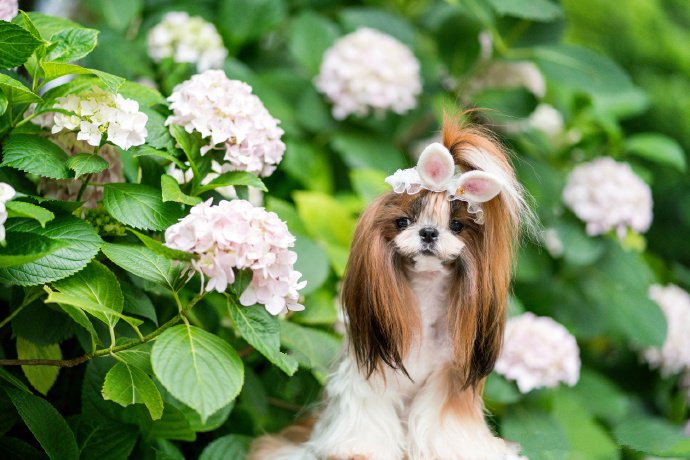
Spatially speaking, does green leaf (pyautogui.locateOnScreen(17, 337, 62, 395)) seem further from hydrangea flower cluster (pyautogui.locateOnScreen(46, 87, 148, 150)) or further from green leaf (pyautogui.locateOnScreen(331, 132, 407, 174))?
green leaf (pyautogui.locateOnScreen(331, 132, 407, 174))

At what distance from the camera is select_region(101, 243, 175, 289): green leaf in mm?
1168

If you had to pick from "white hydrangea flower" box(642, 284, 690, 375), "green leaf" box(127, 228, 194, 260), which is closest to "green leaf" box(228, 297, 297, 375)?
"green leaf" box(127, 228, 194, 260)

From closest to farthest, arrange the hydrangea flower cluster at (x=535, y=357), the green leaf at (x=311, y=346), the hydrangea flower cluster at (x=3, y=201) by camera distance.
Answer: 1. the hydrangea flower cluster at (x=3, y=201)
2. the green leaf at (x=311, y=346)
3. the hydrangea flower cluster at (x=535, y=357)

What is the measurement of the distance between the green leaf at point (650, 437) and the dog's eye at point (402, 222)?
651 mm

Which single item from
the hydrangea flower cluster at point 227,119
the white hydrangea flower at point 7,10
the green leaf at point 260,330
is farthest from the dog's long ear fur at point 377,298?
the white hydrangea flower at point 7,10

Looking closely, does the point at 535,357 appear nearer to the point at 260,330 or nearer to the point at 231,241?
the point at 260,330

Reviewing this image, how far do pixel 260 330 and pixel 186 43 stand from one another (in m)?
1.23

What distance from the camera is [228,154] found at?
132 centimetres

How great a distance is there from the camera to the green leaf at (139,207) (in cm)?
123

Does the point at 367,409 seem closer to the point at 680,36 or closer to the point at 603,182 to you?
the point at 603,182

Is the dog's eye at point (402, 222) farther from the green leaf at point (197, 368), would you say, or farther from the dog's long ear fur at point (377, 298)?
the green leaf at point (197, 368)

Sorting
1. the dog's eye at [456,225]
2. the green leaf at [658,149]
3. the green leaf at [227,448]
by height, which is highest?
the dog's eye at [456,225]

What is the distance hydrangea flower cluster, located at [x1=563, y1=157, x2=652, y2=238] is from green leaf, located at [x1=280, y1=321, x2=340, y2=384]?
0.96 meters

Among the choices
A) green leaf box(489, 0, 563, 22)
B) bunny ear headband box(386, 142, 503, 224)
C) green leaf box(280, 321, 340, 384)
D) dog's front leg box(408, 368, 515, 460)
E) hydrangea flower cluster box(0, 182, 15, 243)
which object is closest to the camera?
hydrangea flower cluster box(0, 182, 15, 243)
